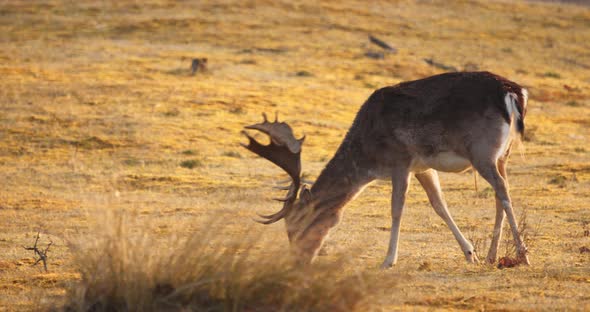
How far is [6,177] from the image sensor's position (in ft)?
73.2

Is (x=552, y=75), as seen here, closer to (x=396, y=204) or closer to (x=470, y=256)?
(x=470, y=256)

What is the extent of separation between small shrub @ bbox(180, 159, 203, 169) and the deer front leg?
40.1ft

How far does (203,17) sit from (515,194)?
41.4 metres

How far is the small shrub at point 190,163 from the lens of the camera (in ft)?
79.8

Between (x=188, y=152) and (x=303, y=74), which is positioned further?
(x=303, y=74)

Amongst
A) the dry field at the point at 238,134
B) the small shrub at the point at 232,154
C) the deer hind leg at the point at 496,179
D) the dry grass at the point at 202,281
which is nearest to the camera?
the dry grass at the point at 202,281

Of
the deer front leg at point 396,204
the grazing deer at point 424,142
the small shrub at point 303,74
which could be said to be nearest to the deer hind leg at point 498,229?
the grazing deer at point 424,142

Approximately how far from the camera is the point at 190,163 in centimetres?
2442

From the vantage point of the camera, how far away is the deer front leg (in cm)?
1229

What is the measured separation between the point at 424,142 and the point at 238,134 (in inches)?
655

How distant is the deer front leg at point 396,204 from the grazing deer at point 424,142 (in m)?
0.01

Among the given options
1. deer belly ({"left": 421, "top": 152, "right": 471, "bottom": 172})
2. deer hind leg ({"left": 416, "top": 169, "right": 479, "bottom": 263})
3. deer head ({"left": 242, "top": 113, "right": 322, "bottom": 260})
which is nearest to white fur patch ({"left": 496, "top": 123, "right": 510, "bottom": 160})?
deer belly ({"left": 421, "top": 152, "right": 471, "bottom": 172})

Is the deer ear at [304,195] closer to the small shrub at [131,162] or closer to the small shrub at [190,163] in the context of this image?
the small shrub at [190,163]

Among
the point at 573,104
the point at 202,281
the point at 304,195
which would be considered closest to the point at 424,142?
the point at 304,195
